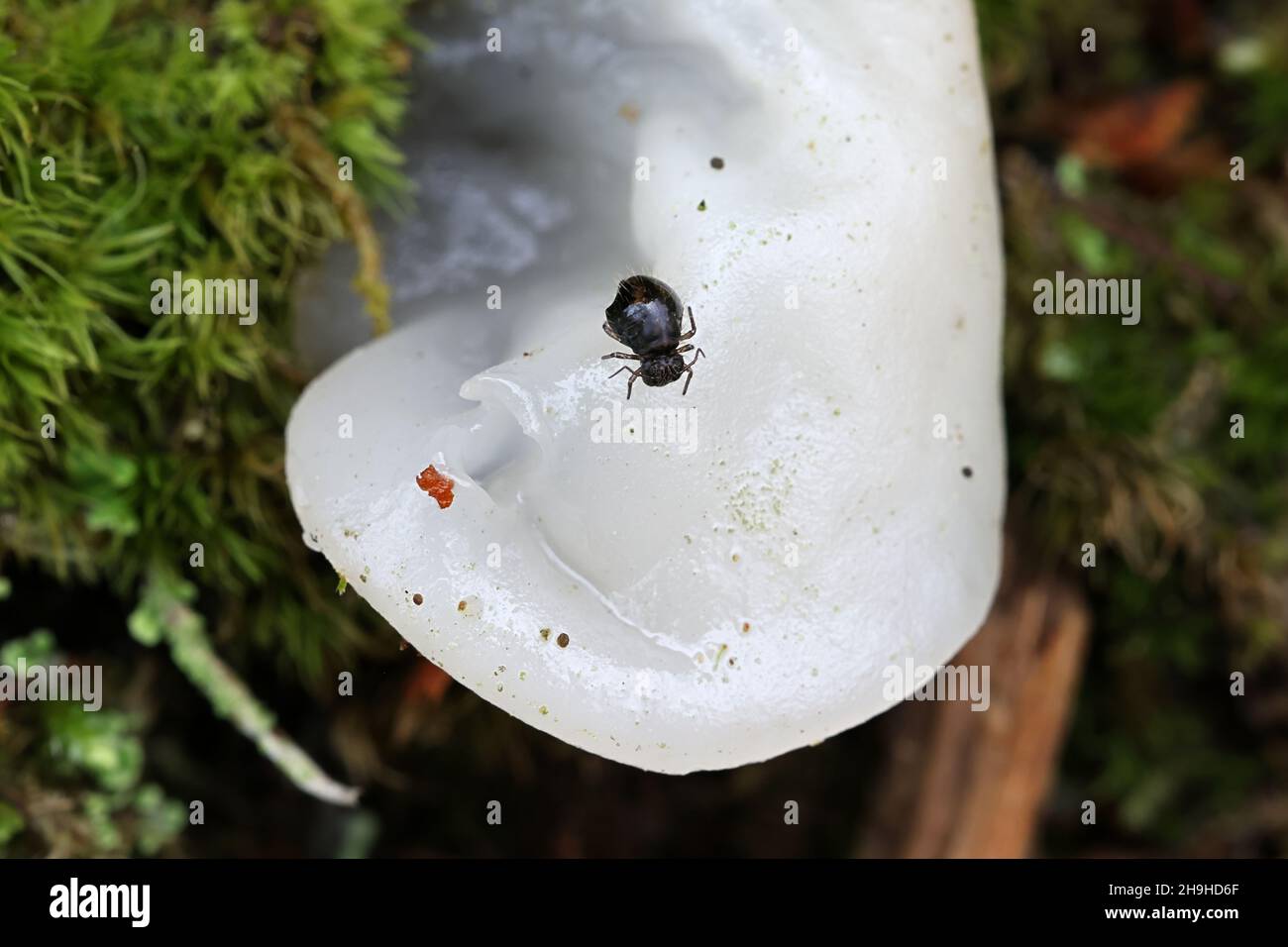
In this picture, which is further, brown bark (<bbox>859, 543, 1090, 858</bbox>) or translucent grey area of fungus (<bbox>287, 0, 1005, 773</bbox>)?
brown bark (<bbox>859, 543, 1090, 858</bbox>)

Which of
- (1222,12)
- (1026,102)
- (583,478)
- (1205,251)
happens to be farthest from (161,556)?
(1222,12)

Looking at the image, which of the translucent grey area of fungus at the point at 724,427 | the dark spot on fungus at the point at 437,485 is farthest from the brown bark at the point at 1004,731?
the dark spot on fungus at the point at 437,485

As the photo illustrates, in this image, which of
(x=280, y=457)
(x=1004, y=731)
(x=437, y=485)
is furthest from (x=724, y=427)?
(x=1004, y=731)

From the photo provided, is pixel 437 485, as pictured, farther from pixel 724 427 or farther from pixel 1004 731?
pixel 1004 731

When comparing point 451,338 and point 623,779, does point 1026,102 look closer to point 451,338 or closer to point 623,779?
point 451,338

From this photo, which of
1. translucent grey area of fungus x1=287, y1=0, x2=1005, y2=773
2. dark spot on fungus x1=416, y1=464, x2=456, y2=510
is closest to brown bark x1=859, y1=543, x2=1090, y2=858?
translucent grey area of fungus x1=287, y1=0, x2=1005, y2=773

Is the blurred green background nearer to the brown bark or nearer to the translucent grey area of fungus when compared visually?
the brown bark
